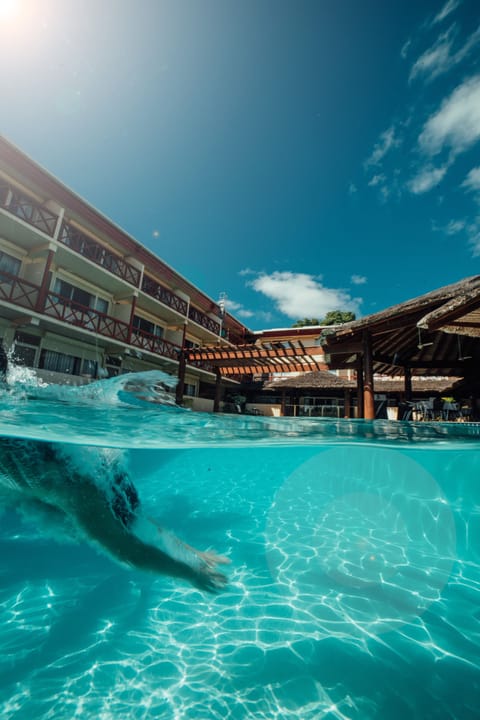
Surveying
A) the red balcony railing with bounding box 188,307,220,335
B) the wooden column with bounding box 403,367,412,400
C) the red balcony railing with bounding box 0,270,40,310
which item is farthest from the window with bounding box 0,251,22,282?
the wooden column with bounding box 403,367,412,400

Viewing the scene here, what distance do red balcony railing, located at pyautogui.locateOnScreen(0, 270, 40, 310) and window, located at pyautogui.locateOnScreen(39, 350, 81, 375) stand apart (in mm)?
2393

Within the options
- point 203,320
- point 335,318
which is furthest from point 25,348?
point 335,318

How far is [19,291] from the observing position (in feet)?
41.8

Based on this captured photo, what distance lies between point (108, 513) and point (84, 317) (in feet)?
41.5

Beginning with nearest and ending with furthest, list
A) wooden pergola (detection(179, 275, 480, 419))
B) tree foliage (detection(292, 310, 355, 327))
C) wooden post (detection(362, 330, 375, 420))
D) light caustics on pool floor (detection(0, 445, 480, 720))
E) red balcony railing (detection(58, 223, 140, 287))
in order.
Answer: light caustics on pool floor (detection(0, 445, 480, 720)), wooden pergola (detection(179, 275, 480, 419)), wooden post (detection(362, 330, 375, 420)), red balcony railing (detection(58, 223, 140, 287)), tree foliage (detection(292, 310, 355, 327))

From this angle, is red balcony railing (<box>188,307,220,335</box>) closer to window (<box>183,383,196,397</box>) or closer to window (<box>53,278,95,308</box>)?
window (<box>183,383,196,397</box>)

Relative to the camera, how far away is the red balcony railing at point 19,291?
11867 mm

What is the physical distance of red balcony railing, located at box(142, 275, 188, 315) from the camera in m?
19.0

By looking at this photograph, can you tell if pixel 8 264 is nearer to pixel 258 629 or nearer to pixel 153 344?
pixel 153 344

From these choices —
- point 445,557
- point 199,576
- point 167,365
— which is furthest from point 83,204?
point 445,557

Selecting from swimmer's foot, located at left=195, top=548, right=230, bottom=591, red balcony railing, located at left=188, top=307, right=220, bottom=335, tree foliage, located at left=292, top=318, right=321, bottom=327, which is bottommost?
swimmer's foot, located at left=195, top=548, right=230, bottom=591

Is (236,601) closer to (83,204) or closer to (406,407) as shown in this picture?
(406,407)

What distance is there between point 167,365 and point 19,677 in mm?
17288

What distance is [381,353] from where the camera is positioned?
1049 cm
